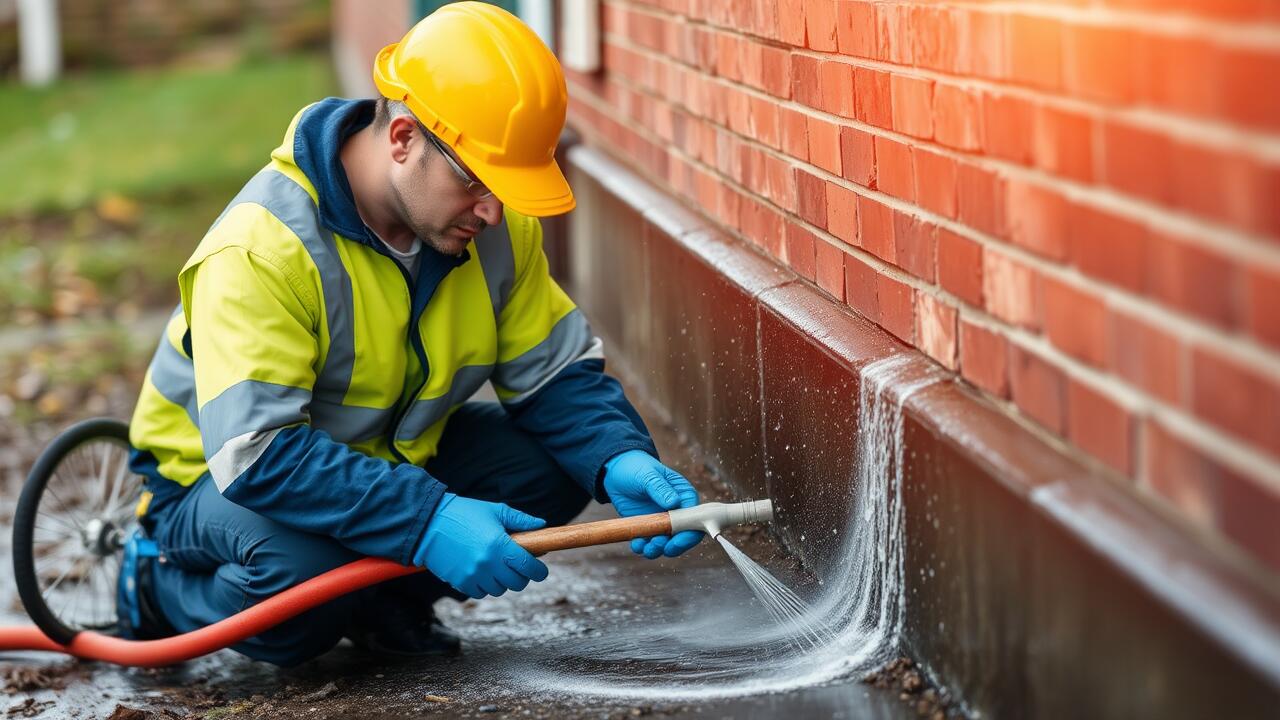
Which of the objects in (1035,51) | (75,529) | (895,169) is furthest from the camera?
(75,529)

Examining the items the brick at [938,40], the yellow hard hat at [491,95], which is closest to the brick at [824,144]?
the brick at [938,40]

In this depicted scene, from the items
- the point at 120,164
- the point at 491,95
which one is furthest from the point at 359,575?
the point at 120,164

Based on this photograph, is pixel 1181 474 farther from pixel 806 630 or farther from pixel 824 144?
pixel 824 144

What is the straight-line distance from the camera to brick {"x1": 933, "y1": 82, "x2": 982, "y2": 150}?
2465mm

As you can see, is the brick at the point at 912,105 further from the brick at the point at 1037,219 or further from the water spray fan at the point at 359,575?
the water spray fan at the point at 359,575

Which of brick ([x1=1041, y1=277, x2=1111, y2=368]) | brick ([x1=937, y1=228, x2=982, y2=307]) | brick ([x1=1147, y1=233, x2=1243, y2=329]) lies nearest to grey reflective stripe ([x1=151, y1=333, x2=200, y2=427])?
brick ([x1=937, y1=228, x2=982, y2=307])

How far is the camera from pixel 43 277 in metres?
8.22

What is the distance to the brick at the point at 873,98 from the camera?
9.42 ft

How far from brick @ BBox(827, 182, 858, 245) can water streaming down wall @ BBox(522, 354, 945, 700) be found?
381 mm

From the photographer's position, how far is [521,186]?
2971 millimetres

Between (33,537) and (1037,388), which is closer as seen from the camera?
(1037,388)

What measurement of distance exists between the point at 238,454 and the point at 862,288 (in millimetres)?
1309

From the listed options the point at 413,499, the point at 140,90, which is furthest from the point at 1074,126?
the point at 140,90

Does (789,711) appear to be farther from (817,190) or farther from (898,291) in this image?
(817,190)
